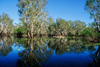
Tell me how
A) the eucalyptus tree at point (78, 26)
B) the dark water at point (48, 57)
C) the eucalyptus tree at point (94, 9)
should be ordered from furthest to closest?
the eucalyptus tree at point (78, 26), the eucalyptus tree at point (94, 9), the dark water at point (48, 57)

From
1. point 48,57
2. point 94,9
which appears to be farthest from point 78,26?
point 48,57

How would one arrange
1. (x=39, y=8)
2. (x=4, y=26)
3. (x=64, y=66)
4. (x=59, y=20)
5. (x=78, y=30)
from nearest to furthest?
(x=64, y=66), (x=39, y=8), (x=4, y=26), (x=59, y=20), (x=78, y=30)

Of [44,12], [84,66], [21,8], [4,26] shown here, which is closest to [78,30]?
[44,12]

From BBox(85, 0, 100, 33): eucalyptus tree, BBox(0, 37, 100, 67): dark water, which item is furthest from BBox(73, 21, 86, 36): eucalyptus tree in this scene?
BBox(0, 37, 100, 67): dark water

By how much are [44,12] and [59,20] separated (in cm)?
3194

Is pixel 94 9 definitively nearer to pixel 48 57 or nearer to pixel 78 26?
pixel 48 57

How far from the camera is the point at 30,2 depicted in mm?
32500

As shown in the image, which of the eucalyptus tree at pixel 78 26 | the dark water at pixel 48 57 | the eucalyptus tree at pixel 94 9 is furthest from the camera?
the eucalyptus tree at pixel 78 26

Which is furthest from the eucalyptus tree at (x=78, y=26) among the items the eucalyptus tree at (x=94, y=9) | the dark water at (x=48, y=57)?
the dark water at (x=48, y=57)

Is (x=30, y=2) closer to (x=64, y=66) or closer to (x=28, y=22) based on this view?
(x=28, y=22)

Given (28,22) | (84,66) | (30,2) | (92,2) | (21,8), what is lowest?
(84,66)

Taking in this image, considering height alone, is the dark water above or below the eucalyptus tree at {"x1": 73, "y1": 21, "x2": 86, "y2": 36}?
below

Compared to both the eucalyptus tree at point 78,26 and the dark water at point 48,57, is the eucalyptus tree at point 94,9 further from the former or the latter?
the eucalyptus tree at point 78,26

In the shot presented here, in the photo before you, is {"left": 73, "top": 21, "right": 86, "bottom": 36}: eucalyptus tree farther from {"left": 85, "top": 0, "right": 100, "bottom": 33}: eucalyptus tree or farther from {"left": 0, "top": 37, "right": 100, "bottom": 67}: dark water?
{"left": 0, "top": 37, "right": 100, "bottom": 67}: dark water
